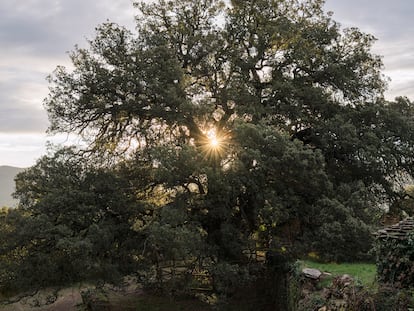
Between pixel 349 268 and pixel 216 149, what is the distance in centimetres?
581

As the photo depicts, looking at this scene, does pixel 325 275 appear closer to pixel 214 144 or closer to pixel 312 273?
pixel 312 273

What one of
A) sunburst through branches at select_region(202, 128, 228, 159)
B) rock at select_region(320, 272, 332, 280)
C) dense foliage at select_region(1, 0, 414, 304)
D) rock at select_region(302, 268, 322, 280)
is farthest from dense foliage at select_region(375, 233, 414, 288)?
sunburst through branches at select_region(202, 128, 228, 159)

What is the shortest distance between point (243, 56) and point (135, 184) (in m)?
7.07

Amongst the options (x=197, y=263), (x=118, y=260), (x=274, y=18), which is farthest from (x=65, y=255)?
(x=274, y=18)

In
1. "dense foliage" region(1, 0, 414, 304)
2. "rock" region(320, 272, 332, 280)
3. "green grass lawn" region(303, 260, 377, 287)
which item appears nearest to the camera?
"green grass lawn" region(303, 260, 377, 287)

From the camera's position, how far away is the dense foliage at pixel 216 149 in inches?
544

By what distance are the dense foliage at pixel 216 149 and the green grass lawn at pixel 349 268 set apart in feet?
1.35

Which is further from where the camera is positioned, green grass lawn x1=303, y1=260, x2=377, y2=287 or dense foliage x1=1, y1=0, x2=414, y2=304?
dense foliage x1=1, y1=0, x2=414, y2=304

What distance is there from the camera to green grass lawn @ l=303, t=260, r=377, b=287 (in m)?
11.4

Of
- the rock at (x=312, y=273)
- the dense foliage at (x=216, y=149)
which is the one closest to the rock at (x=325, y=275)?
the rock at (x=312, y=273)

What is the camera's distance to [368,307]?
7.74 m

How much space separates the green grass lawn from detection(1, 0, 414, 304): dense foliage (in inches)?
16.2

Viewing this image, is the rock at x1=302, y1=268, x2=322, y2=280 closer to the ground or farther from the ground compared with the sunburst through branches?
closer to the ground

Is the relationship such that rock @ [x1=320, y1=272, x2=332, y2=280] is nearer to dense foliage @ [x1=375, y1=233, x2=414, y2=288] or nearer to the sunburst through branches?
dense foliage @ [x1=375, y1=233, x2=414, y2=288]
